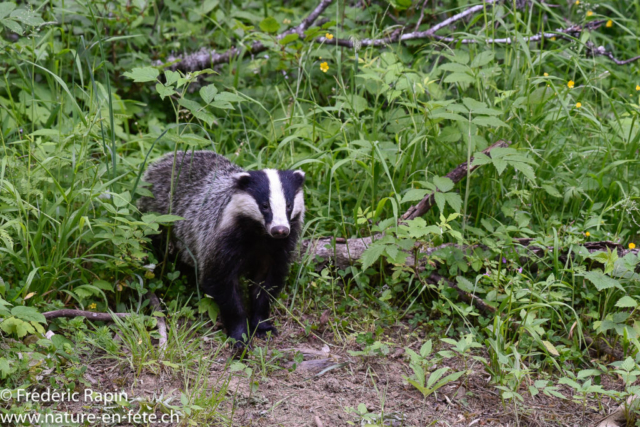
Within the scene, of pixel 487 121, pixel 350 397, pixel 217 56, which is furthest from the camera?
pixel 217 56

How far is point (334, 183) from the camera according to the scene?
4801 mm

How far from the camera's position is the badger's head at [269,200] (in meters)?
3.73

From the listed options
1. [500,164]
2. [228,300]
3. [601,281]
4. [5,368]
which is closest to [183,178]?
[228,300]

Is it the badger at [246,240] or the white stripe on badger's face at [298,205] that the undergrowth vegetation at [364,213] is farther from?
the white stripe on badger's face at [298,205]

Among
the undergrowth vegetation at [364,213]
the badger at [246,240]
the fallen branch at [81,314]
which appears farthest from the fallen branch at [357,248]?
the fallen branch at [81,314]

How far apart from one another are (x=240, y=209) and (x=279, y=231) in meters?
0.37

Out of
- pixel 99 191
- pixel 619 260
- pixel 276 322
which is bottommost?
pixel 276 322

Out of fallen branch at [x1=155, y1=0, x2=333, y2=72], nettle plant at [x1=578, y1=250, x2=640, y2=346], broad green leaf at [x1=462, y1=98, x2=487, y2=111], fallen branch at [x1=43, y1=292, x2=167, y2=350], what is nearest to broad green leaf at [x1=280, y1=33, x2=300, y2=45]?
fallen branch at [x1=155, y1=0, x2=333, y2=72]

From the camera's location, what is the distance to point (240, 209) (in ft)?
12.7

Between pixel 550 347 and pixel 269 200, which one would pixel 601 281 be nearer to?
pixel 550 347

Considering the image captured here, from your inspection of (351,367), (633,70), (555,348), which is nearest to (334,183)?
(351,367)

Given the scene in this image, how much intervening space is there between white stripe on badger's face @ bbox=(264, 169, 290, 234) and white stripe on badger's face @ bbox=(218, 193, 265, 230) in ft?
0.34

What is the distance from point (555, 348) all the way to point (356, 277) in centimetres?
122

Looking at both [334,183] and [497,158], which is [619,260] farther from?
[334,183]
